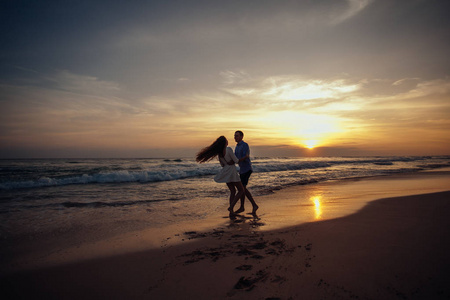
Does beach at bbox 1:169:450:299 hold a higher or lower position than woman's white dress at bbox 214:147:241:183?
lower

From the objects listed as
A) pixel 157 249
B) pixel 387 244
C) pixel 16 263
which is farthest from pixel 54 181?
pixel 387 244

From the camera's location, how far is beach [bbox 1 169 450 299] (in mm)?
2473

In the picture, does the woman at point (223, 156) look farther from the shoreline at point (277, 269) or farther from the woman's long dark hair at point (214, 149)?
the shoreline at point (277, 269)

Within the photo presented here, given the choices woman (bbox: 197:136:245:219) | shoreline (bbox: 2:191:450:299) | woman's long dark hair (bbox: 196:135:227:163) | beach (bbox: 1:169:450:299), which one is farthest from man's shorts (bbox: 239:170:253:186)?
shoreline (bbox: 2:191:450:299)

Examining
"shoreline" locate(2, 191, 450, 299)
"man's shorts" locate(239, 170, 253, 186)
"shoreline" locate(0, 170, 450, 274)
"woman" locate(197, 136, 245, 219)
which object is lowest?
"shoreline" locate(0, 170, 450, 274)

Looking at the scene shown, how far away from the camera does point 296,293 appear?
238 cm

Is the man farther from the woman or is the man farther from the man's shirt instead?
the woman

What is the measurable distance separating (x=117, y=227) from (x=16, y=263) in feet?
6.49

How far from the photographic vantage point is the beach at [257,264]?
247 cm

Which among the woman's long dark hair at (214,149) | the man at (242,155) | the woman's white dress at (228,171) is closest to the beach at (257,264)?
the woman's white dress at (228,171)

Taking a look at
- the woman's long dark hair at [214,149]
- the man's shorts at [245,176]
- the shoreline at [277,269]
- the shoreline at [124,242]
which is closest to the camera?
the shoreline at [277,269]

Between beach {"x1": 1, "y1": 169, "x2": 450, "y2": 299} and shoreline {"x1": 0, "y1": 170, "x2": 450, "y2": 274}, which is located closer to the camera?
beach {"x1": 1, "y1": 169, "x2": 450, "y2": 299}

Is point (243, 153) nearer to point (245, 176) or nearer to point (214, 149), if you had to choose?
point (245, 176)

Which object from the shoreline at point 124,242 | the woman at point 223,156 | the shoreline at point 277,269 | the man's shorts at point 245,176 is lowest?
the shoreline at point 124,242
